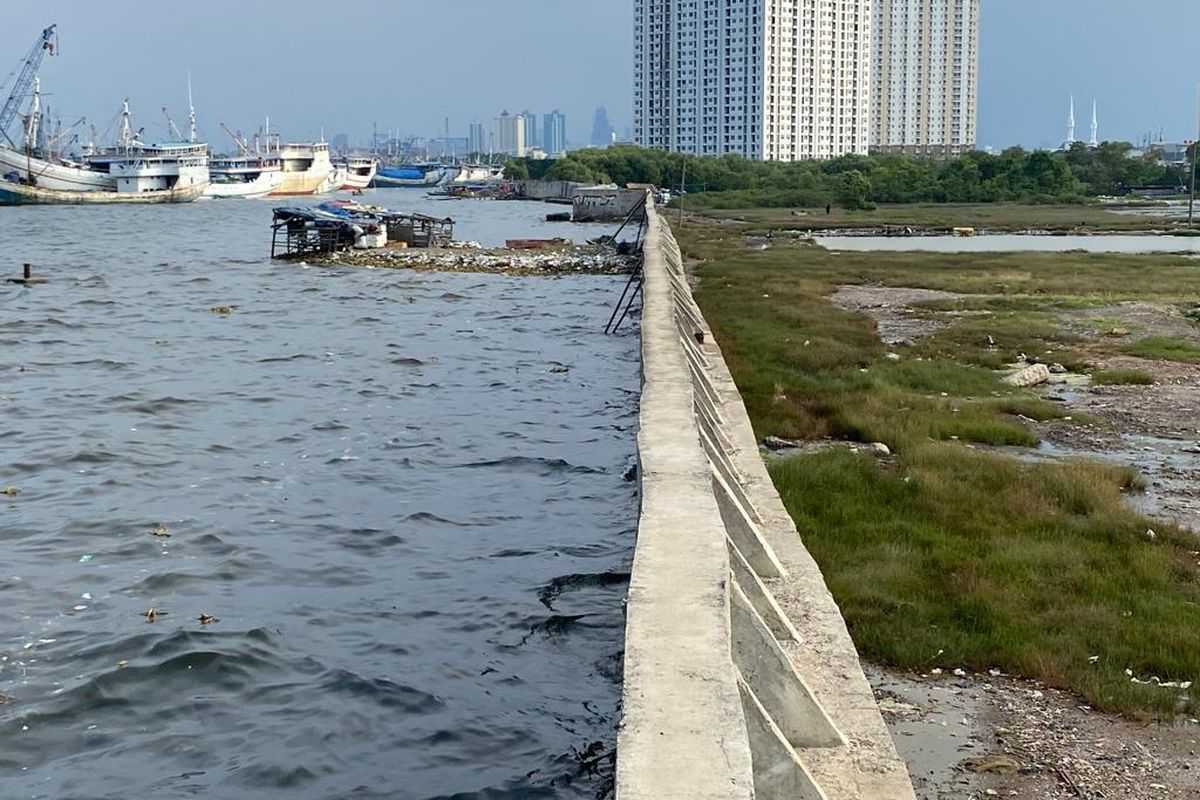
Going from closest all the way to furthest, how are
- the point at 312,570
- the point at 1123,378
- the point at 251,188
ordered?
the point at 312,570 → the point at 1123,378 → the point at 251,188

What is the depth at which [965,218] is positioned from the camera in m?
84.6

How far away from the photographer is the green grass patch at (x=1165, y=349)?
21.6m

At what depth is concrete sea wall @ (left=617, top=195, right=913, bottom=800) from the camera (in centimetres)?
416

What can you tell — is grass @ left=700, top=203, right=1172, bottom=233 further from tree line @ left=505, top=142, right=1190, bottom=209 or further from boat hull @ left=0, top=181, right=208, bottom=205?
boat hull @ left=0, top=181, right=208, bottom=205

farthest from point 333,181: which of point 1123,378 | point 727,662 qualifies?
point 727,662

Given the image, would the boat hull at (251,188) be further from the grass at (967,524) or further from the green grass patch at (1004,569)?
the green grass patch at (1004,569)

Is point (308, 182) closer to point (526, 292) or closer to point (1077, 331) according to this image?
point (526, 292)

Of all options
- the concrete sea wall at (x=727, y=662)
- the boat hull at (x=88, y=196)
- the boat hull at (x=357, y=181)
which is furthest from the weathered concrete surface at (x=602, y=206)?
the concrete sea wall at (x=727, y=662)

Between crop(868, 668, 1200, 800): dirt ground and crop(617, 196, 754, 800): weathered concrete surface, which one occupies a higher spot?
crop(617, 196, 754, 800): weathered concrete surface

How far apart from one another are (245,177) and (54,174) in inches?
1132

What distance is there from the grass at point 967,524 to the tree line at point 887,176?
85220 mm

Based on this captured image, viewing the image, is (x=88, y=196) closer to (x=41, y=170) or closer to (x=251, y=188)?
(x=41, y=170)

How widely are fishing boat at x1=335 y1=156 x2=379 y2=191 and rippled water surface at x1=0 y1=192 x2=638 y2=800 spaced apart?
144895 millimetres

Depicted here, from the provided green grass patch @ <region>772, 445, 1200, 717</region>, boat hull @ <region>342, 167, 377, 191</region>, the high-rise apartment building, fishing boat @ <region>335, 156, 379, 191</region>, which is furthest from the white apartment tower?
green grass patch @ <region>772, 445, 1200, 717</region>
